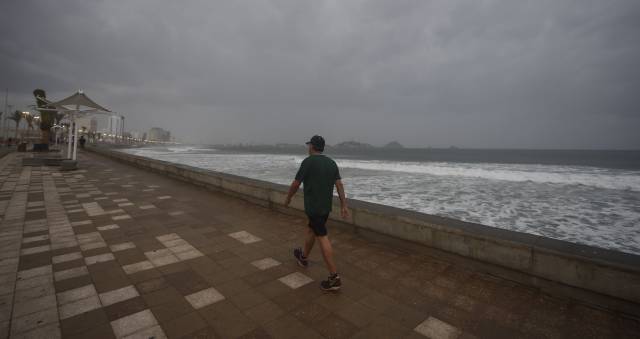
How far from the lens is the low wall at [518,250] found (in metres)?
2.71

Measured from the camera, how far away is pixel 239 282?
324 centimetres

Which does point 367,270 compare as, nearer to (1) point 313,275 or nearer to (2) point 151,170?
(1) point 313,275

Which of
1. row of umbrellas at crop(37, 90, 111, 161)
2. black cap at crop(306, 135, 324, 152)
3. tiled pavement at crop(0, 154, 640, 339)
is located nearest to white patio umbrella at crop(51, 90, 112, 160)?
row of umbrellas at crop(37, 90, 111, 161)

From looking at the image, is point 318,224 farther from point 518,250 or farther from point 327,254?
point 518,250

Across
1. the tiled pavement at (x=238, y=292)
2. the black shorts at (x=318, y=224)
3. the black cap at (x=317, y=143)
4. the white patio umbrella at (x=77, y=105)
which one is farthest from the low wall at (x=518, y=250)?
the white patio umbrella at (x=77, y=105)

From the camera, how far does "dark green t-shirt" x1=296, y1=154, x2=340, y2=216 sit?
10.6 feet

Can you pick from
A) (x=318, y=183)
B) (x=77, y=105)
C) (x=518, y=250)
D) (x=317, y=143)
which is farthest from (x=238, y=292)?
(x=77, y=105)

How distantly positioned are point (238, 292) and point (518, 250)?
10.9 ft

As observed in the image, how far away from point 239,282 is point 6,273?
111 inches

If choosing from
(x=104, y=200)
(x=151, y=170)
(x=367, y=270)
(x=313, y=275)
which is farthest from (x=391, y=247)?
(x=151, y=170)

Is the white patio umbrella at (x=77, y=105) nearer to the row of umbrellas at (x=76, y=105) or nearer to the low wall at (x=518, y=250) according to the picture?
the row of umbrellas at (x=76, y=105)

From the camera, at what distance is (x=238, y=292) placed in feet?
9.94

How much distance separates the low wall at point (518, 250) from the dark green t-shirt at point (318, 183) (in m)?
1.62

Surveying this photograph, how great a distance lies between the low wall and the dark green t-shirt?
162 cm
